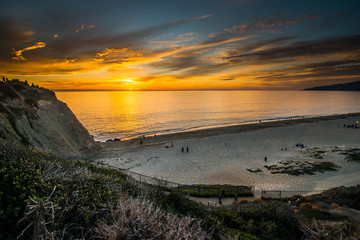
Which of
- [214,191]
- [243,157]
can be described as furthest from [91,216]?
[243,157]

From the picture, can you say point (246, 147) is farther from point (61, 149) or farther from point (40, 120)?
point (40, 120)

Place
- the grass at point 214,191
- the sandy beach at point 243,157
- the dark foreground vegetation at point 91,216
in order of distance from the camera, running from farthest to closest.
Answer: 1. the sandy beach at point 243,157
2. the grass at point 214,191
3. the dark foreground vegetation at point 91,216

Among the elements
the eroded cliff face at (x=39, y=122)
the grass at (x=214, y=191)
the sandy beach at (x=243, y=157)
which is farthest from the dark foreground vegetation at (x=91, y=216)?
the eroded cliff face at (x=39, y=122)

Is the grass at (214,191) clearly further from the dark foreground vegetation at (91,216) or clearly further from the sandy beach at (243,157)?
the dark foreground vegetation at (91,216)

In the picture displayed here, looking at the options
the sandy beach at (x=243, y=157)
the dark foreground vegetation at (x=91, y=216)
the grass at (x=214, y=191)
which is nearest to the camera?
the dark foreground vegetation at (x=91, y=216)

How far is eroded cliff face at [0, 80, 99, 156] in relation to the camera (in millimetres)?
24469

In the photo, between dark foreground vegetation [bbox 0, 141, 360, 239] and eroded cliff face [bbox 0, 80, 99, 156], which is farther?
eroded cliff face [bbox 0, 80, 99, 156]

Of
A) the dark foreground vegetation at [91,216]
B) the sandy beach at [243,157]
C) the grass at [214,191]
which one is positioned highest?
the dark foreground vegetation at [91,216]

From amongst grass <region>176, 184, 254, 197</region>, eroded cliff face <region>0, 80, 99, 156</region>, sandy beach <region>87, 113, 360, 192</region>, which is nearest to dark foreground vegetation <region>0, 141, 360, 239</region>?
grass <region>176, 184, 254, 197</region>

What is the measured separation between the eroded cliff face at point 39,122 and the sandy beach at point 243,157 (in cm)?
418

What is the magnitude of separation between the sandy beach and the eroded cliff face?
4184mm

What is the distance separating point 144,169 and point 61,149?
12729 millimetres

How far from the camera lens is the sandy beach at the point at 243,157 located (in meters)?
22.7

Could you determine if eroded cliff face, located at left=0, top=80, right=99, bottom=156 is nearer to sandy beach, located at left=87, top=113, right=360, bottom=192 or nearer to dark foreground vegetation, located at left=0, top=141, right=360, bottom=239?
sandy beach, located at left=87, top=113, right=360, bottom=192
